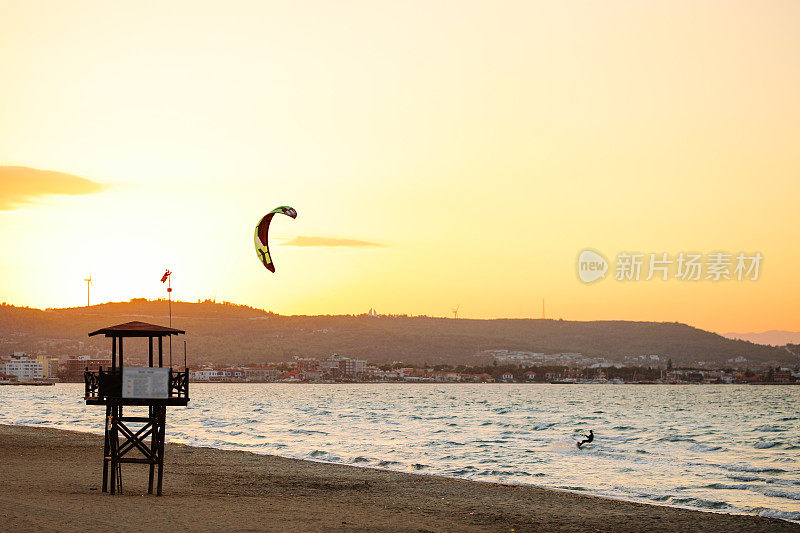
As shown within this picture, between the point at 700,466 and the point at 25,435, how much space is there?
1304 inches

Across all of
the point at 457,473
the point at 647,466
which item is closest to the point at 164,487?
the point at 457,473

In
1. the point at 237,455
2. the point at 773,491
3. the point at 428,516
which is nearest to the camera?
the point at 428,516

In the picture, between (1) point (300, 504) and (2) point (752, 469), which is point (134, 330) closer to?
(1) point (300, 504)

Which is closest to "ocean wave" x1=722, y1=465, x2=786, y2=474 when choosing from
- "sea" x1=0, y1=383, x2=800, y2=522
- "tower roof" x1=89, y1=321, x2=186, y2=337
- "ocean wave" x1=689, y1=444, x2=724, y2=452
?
"sea" x1=0, y1=383, x2=800, y2=522

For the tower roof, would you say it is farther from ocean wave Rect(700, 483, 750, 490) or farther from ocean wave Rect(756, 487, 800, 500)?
ocean wave Rect(756, 487, 800, 500)

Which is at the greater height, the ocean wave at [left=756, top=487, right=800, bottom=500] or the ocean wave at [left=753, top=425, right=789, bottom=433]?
the ocean wave at [left=756, top=487, right=800, bottom=500]

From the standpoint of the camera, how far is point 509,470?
3556cm

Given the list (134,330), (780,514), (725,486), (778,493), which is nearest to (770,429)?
(725,486)

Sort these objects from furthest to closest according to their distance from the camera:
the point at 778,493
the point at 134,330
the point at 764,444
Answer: the point at 764,444 → the point at 778,493 → the point at 134,330

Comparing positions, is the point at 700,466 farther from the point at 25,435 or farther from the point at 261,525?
the point at 25,435

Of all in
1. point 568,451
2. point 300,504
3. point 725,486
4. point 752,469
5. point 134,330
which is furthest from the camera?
point 568,451

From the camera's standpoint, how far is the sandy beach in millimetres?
18427

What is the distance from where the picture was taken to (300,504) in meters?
22.3

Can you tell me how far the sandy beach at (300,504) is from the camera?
60.5 feet
